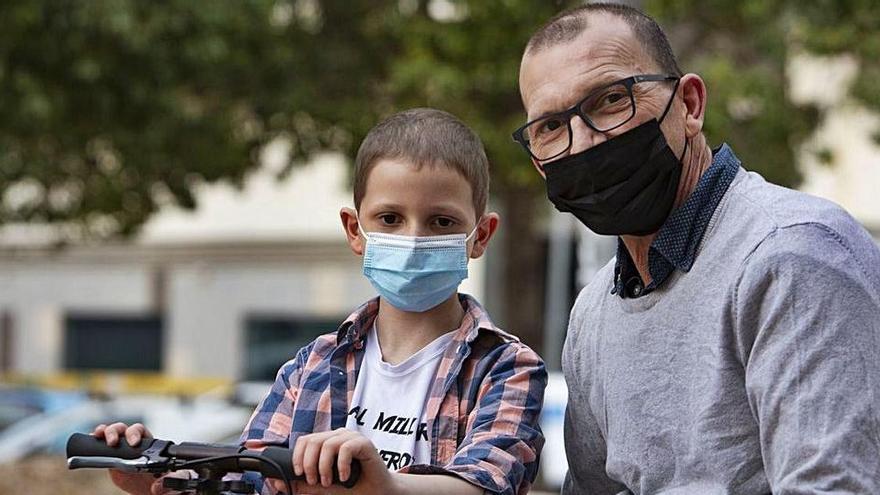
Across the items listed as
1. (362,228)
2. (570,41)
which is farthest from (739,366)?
(362,228)

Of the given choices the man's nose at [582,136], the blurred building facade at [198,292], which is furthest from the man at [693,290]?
the blurred building facade at [198,292]

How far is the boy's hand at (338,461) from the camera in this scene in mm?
2508

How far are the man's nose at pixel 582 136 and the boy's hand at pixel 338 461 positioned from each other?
0.69 metres

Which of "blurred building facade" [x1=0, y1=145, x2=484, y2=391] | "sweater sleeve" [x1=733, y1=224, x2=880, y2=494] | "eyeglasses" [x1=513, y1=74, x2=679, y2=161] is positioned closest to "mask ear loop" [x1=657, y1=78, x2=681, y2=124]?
"eyeglasses" [x1=513, y1=74, x2=679, y2=161]

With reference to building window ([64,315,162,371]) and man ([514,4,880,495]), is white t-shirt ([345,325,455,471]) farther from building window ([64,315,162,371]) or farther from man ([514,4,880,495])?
building window ([64,315,162,371])

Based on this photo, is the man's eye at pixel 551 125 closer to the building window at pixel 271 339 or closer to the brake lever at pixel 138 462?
the brake lever at pixel 138 462

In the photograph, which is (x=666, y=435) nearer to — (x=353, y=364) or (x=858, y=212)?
(x=353, y=364)

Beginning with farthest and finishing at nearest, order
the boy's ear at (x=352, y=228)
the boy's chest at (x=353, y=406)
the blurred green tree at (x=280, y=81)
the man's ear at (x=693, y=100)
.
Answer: the blurred green tree at (x=280, y=81) → the boy's ear at (x=352, y=228) → the boy's chest at (x=353, y=406) → the man's ear at (x=693, y=100)

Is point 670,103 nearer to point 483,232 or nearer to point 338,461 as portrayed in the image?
point 483,232

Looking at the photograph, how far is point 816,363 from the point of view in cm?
248

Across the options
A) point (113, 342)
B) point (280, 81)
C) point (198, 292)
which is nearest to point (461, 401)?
point (280, 81)

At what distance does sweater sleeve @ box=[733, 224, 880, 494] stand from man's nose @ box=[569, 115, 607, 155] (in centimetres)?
41

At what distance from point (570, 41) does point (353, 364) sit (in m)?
0.81

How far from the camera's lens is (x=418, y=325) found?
10.7ft
